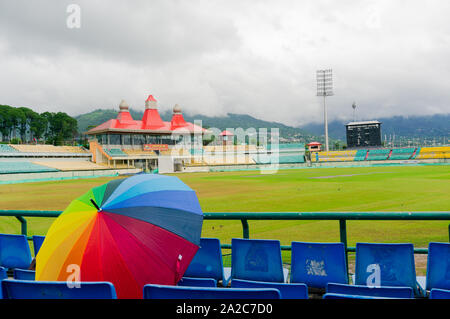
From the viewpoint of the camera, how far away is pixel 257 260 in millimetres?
3584

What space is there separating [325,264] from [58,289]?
2.55 metres

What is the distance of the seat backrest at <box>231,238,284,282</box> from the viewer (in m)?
3.50

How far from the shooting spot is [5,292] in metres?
1.99

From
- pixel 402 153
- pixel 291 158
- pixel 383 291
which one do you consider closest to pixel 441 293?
pixel 383 291

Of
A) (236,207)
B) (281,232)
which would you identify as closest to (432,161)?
(236,207)

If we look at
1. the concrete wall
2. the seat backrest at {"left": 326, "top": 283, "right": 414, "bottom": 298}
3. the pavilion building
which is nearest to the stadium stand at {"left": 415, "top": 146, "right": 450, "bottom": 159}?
the pavilion building

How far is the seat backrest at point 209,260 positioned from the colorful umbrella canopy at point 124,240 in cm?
73

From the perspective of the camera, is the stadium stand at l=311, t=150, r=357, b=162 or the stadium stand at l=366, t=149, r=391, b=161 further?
the stadium stand at l=311, t=150, r=357, b=162

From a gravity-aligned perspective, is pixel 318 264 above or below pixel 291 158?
below

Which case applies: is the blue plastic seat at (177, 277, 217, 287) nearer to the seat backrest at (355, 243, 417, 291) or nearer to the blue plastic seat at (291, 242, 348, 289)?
the blue plastic seat at (291, 242, 348, 289)

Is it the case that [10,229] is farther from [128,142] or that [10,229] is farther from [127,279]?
[128,142]

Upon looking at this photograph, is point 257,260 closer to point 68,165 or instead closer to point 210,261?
point 210,261

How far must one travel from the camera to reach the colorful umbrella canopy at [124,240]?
8.43 ft
